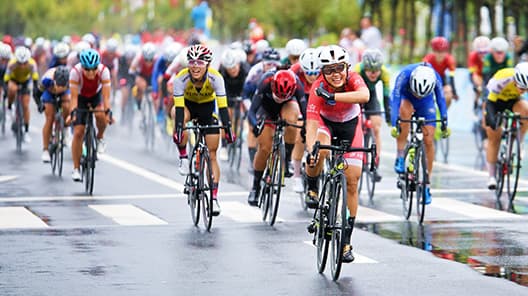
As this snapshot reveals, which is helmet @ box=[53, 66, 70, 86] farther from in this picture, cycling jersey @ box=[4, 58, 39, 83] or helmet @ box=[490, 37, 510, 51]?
helmet @ box=[490, 37, 510, 51]

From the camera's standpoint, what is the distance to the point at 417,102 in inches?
640

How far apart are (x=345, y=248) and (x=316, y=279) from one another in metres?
0.36

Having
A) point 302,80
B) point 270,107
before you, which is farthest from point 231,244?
point 302,80

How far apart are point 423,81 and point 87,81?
491cm

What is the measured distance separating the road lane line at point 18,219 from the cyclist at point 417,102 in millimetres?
4003

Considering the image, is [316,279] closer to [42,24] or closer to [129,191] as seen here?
[129,191]

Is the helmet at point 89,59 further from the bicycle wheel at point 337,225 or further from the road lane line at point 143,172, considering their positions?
the bicycle wheel at point 337,225

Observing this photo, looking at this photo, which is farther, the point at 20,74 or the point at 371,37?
the point at 371,37

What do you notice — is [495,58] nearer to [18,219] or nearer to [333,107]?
[18,219]

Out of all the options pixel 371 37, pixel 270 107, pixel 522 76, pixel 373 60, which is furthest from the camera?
pixel 371 37

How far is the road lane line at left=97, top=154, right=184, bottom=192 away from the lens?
1970cm

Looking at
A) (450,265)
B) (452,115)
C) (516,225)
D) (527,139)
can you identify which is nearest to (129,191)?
(516,225)

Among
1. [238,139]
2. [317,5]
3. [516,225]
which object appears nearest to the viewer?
[516,225]

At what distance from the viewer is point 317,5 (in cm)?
5481
